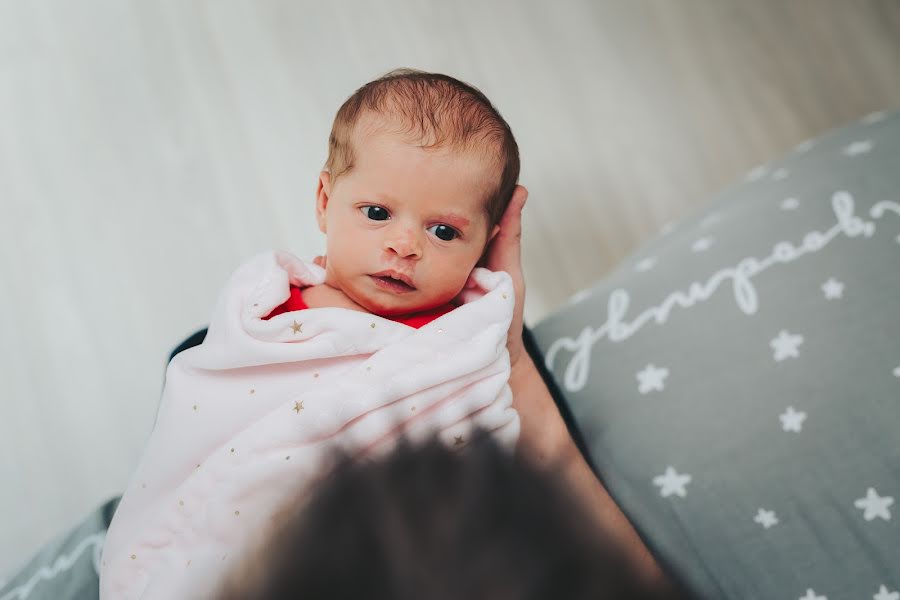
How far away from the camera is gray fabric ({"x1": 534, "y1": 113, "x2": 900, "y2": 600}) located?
70cm

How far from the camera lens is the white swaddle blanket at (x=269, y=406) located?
580mm

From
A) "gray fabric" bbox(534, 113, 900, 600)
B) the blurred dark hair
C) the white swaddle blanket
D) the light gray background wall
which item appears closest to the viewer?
the blurred dark hair

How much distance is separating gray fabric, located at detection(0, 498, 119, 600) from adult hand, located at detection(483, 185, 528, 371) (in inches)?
21.1

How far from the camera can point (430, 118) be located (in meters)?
0.61

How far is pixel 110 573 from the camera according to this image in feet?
2.02

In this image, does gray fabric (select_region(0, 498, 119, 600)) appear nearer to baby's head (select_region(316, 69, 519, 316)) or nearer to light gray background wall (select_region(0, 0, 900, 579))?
light gray background wall (select_region(0, 0, 900, 579))

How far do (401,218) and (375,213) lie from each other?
0.02 m

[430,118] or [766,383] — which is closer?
[430,118]

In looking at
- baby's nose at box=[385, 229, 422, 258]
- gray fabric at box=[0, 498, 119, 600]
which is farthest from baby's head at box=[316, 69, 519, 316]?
gray fabric at box=[0, 498, 119, 600]

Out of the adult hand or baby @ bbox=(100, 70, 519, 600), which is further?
the adult hand

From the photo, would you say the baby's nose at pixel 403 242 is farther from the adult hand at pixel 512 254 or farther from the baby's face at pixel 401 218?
the adult hand at pixel 512 254

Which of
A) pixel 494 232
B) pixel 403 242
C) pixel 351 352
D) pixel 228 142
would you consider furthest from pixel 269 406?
pixel 228 142

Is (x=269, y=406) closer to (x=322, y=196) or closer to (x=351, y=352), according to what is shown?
(x=351, y=352)

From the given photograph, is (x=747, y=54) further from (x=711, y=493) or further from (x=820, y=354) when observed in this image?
(x=711, y=493)
